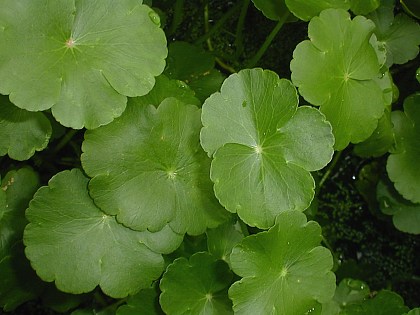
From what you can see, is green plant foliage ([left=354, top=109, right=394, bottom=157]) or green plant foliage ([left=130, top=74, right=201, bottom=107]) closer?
green plant foliage ([left=130, top=74, right=201, bottom=107])

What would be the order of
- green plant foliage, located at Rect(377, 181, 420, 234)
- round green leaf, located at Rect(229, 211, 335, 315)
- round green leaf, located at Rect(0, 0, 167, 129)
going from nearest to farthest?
round green leaf, located at Rect(0, 0, 167, 129) < round green leaf, located at Rect(229, 211, 335, 315) < green plant foliage, located at Rect(377, 181, 420, 234)

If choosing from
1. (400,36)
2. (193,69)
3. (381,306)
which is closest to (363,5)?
(400,36)

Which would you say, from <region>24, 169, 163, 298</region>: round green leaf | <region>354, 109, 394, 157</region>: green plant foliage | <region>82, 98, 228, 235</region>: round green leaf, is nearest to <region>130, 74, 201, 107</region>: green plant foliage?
<region>82, 98, 228, 235</region>: round green leaf

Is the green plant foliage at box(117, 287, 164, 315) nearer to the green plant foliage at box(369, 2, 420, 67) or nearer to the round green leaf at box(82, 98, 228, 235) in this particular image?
the round green leaf at box(82, 98, 228, 235)

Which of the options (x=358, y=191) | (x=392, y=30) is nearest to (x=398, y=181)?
(x=358, y=191)

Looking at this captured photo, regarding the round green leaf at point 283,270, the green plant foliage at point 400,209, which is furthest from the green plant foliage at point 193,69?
the green plant foliage at point 400,209
